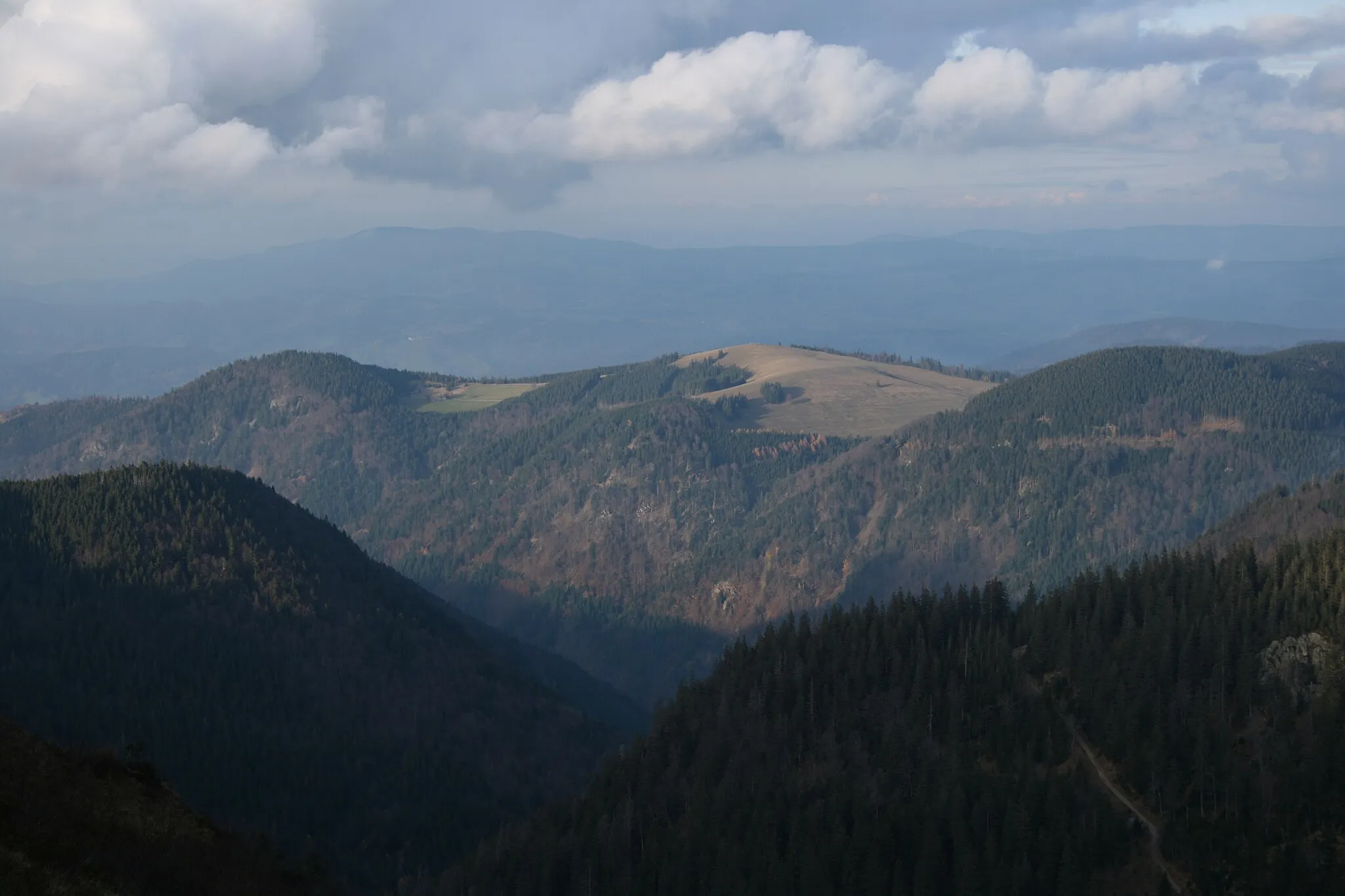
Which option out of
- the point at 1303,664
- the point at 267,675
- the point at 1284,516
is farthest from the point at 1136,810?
the point at 1284,516

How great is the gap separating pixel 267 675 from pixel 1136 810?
98677 mm

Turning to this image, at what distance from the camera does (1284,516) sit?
17912 cm

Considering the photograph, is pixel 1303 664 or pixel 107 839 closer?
pixel 107 839

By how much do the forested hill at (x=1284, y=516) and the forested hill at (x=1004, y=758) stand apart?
181 feet

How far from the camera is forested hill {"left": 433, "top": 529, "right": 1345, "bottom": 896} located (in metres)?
80.1

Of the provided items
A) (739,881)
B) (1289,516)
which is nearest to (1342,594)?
(739,881)

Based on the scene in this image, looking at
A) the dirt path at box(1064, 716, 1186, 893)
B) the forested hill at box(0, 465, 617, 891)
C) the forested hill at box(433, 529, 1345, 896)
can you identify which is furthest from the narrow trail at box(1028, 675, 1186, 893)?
the forested hill at box(0, 465, 617, 891)

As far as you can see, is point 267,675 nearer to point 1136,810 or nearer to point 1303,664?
point 1136,810

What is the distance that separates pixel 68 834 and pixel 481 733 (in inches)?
4603

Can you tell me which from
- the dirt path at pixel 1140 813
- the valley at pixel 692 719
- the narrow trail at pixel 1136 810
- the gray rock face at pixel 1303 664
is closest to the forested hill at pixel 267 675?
the valley at pixel 692 719

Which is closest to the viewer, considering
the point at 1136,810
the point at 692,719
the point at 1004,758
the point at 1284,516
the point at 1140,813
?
the point at 1140,813

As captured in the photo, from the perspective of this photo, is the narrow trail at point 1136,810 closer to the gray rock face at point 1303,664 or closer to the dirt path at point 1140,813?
the dirt path at point 1140,813

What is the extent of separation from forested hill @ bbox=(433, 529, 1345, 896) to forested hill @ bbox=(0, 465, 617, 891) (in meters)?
26.8

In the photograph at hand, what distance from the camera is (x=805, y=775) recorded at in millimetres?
101812
